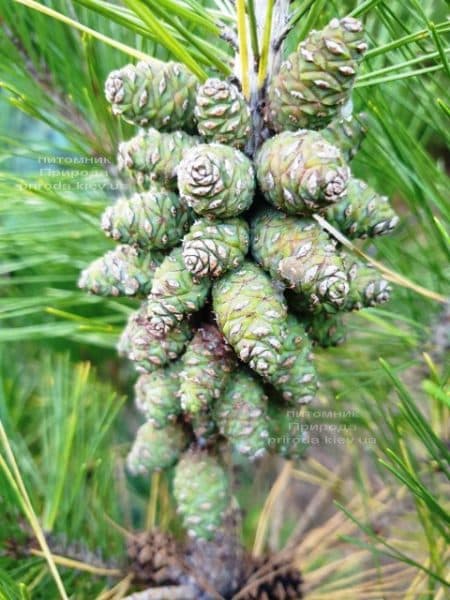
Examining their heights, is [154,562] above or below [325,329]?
below

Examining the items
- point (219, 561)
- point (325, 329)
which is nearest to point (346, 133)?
point (325, 329)

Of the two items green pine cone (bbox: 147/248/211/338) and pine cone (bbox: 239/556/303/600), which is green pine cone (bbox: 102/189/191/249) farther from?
pine cone (bbox: 239/556/303/600)

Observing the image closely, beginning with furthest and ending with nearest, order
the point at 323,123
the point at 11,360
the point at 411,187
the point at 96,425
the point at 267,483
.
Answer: the point at 267,483, the point at 11,360, the point at 96,425, the point at 411,187, the point at 323,123

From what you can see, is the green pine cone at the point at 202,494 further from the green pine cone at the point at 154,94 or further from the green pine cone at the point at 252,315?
the green pine cone at the point at 154,94

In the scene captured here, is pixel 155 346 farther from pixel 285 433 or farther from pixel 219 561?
pixel 219 561

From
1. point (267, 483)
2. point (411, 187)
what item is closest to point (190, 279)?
point (411, 187)

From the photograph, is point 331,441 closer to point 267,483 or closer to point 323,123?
point 267,483
